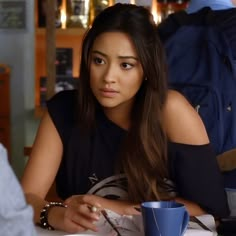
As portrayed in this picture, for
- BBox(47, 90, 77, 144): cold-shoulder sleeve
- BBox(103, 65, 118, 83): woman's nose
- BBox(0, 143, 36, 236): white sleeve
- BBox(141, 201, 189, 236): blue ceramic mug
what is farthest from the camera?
BBox(47, 90, 77, 144): cold-shoulder sleeve

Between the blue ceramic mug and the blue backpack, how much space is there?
61 centimetres

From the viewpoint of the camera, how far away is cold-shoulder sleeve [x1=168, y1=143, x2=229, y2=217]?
140 cm

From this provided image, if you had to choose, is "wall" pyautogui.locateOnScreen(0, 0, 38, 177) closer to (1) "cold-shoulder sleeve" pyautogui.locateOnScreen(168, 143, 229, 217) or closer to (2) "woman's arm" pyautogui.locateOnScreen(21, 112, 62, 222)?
(2) "woman's arm" pyautogui.locateOnScreen(21, 112, 62, 222)

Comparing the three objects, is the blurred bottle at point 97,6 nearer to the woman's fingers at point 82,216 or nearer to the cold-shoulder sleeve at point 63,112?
the cold-shoulder sleeve at point 63,112

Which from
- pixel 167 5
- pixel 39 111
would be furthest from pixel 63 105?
pixel 167 5

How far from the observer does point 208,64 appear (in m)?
1.63

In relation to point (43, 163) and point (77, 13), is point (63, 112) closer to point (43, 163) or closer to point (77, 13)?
point (43, 163)

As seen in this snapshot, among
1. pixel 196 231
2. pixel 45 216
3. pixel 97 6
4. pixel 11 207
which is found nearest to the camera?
pixel 11 207

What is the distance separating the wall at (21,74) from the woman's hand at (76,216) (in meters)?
1.87

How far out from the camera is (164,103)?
1.47 metres

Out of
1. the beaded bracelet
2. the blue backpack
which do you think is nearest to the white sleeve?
the beaded bracelet

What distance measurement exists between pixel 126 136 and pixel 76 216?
0.36 m

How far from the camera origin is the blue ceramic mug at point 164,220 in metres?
1.01

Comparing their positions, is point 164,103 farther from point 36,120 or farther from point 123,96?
point 36,120
